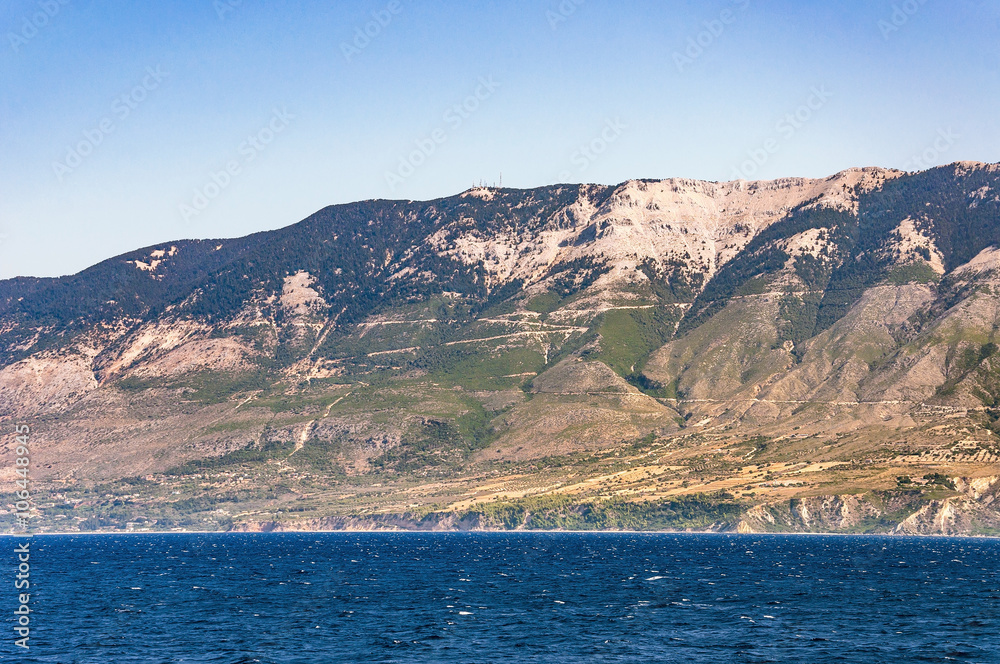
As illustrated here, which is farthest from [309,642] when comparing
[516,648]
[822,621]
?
[822,621]

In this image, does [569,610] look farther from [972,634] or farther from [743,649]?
[972,634]

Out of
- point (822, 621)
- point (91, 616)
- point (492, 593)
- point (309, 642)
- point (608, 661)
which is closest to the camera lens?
point (608, 661)

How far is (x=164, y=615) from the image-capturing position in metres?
164

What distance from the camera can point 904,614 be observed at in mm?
159125

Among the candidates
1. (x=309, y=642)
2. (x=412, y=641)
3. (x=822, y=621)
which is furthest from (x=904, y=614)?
(x=309, y=642)

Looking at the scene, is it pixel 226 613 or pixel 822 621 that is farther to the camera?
pixel 226 613

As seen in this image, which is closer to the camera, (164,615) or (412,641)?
(412,641)

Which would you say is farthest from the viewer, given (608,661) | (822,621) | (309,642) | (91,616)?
(91,616)

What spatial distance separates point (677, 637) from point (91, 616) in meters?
85.0

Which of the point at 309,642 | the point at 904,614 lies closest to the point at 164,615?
the point at 309,642

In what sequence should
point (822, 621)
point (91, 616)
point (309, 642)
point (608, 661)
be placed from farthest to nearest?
1. point (91, 616)
2. point (822, 621)
3. point (309, 642)
4. point (608, 661)

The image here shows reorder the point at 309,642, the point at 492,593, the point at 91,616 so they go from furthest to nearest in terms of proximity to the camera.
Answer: the point at 492,593 < the point at 91,616 < the point at 309,642

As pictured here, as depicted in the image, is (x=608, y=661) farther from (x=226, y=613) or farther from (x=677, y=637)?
(x=226, y=613)

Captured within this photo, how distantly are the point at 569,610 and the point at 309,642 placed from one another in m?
44.0
